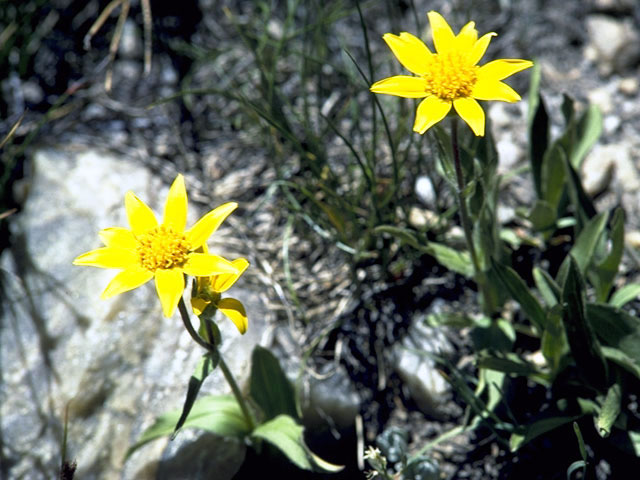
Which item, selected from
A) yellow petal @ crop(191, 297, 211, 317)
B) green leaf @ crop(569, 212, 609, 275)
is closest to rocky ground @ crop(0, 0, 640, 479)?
green leaf @ crop(569, 212, 609, 275)

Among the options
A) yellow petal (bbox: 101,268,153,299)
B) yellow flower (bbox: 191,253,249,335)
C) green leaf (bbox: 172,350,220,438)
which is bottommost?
green leaf (bbox: 172,350,220,438)

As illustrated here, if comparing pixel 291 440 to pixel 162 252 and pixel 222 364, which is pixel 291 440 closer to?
pixel 222 364

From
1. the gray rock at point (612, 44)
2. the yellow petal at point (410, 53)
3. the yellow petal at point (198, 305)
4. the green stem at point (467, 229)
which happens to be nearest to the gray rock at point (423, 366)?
the green stem at point (467, 229)

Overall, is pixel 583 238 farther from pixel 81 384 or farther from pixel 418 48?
pixel 81 384

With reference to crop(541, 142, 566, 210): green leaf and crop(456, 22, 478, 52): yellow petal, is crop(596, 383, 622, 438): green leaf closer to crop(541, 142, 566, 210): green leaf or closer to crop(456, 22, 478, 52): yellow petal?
crop(541, 142, 566, 210): green leaf

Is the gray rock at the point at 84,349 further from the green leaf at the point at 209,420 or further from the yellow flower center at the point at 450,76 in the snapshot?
the yellow flower center at the point at 450,76

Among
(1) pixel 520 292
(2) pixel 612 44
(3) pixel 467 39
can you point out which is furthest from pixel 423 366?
(2) pixel 612 44

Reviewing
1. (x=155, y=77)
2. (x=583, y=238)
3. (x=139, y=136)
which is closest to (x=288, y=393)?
(x=583, y=238)
